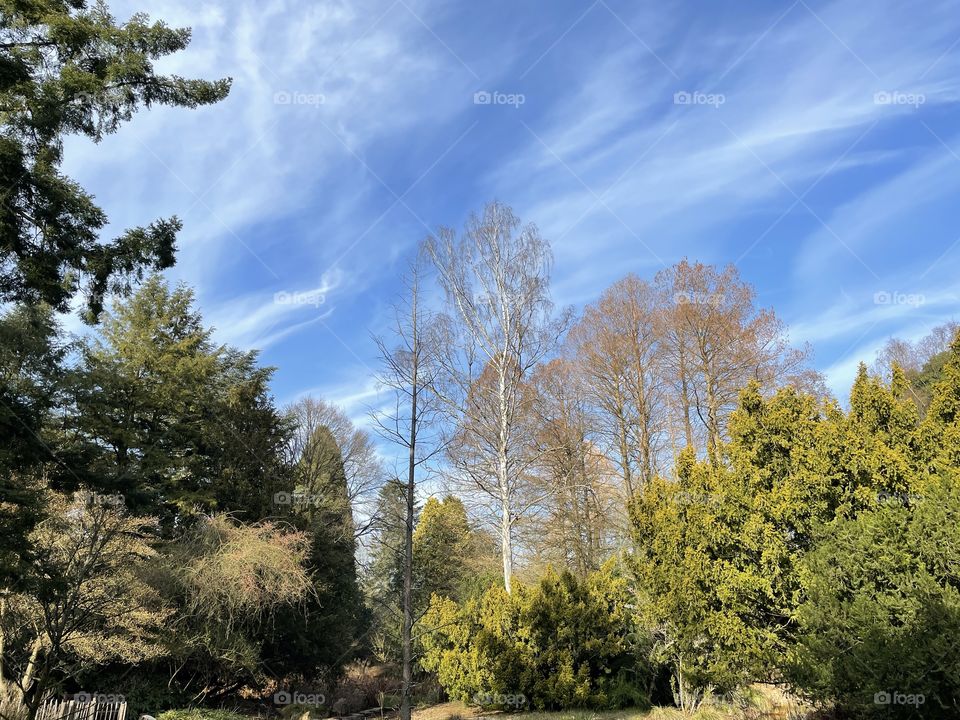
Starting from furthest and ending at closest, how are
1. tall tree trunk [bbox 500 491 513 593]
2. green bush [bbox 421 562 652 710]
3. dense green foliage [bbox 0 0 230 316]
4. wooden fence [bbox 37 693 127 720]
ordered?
tall tree trunk [bbox 500 491 513 593], green bush [bbox 421 562 652 710], wooden fence [bbox 37 693 127 720], dense green foliage [bbox 0 0 230 316]

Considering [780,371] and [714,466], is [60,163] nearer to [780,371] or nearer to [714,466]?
[714,466]

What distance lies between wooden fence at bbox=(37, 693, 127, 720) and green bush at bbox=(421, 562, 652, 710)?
653 cm

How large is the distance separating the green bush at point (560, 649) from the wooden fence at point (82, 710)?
6.53 m

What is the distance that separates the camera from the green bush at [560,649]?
41.3 ft

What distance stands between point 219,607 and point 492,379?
8.94 meters

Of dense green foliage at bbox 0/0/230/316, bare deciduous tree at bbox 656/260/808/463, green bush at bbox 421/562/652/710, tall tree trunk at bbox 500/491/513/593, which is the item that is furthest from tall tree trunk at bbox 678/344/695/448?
dense green foliage at bbox 0/0/230/316

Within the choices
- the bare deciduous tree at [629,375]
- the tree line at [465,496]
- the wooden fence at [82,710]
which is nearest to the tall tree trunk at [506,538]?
the tree line at [465,496]

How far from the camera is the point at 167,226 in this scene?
316 inches

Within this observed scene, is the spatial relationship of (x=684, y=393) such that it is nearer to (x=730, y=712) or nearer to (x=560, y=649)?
(x=560, y=649)

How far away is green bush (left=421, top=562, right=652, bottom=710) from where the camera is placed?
12594mm

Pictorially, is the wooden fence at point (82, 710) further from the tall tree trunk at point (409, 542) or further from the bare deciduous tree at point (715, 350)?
the bare deciduous tree at point (715, 350)

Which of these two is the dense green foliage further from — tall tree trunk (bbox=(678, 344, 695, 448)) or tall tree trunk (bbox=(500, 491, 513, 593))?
tall tree trunk (bbox=(678, 344, 695, 448))

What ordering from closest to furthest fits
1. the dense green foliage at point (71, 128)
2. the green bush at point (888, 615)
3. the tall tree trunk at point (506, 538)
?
1. the green bush at point (888, 615)
2. the dense green foliage at point (71, 128)
3. the tall tree trunk at point (506, 538)

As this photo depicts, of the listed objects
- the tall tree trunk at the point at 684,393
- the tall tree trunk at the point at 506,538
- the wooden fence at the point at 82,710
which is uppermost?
the tall tree trunk at the point at 684,393
